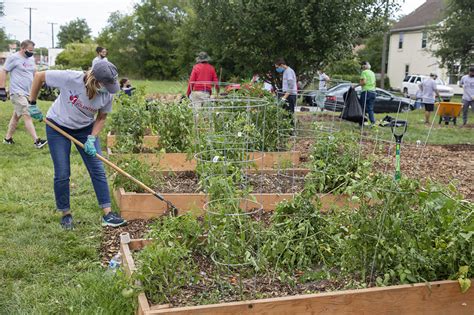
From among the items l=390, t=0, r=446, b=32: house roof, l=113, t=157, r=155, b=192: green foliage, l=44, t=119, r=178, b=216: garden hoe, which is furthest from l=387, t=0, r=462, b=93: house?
l=44, t=119, r=178, b=216: garden hoe

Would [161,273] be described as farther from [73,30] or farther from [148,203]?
[73,30]

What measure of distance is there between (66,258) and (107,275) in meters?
0.62

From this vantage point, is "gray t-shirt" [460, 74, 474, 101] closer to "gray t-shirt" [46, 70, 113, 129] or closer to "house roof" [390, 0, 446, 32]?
"gray t-shirt" [46, 70, 113, 129]

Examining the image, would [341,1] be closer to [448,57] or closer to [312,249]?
[312,249]

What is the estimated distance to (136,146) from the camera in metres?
6.80

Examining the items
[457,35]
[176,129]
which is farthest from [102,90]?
[457,35]

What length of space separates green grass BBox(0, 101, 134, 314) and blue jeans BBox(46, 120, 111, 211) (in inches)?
10.4

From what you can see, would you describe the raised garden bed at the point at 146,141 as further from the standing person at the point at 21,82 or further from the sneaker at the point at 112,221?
the sneaker at the point at 112,221

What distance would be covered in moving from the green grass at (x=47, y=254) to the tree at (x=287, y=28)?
5692 millimetres

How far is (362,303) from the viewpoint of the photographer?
295 centimetres

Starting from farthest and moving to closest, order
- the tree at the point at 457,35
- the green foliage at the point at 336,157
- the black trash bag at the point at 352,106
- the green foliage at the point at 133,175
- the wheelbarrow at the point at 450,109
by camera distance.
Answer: the tree at the point at 457,35
the wheelbarrow at the point at 450,109
the black trash bag at the point at 352,106
the green foliage at the point at 336,157
the green foliage at the point at 133,175

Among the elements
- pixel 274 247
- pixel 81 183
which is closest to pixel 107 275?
pixel 274 247

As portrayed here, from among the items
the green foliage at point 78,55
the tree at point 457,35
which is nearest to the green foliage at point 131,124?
the tree at point 457,35

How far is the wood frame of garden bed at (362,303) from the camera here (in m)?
2.75
